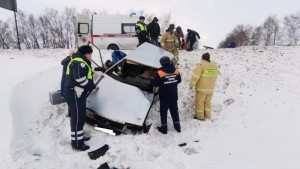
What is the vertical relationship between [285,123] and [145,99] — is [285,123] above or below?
below

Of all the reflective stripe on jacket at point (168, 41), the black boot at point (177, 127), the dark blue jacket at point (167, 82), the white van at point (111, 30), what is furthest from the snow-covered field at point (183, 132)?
the white van at point (111, 30)

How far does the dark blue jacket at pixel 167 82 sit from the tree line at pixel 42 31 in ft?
145

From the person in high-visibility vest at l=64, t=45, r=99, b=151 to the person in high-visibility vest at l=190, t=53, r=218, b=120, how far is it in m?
2.44

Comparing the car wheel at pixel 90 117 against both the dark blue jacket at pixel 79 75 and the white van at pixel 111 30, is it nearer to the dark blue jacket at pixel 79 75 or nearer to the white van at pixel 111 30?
the dark blue jacket at pixel 79 75

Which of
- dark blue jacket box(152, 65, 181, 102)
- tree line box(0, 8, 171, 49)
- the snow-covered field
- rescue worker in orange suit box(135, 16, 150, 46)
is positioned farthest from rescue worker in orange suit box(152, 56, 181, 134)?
tree line box(0, 8, 171, 49)

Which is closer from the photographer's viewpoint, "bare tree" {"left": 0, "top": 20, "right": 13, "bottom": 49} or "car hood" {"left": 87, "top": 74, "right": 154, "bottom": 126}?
"car hood" {"left": 87, "top": 74, "right": 154, "bottom": 126}

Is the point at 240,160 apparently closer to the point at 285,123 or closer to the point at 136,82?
the point at 285,123

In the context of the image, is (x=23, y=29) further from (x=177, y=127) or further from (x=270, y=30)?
(x=270, y=30)

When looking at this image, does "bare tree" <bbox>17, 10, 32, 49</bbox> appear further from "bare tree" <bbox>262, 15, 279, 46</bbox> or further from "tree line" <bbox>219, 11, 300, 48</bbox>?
"bare tree" <bbox>262, 15, 279, 46</bbox>

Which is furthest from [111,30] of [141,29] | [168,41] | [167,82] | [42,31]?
[42,31]

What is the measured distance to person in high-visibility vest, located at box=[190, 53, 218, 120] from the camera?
15.9 feet

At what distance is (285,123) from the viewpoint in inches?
177

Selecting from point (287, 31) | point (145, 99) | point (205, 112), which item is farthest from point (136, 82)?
point (287, 31)

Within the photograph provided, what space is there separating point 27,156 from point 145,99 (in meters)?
2.19
